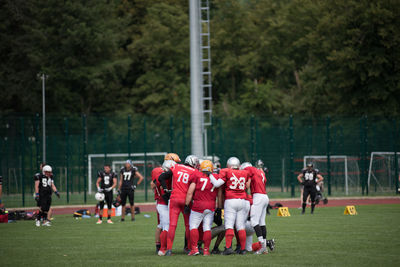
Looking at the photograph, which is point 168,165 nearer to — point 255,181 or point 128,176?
point 255,181

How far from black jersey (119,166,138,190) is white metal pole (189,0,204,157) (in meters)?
7.12

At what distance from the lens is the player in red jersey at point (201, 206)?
584 inches

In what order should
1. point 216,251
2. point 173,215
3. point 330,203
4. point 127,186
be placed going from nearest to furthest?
point 173,215
point 216,251
point 127,186
point 330,203

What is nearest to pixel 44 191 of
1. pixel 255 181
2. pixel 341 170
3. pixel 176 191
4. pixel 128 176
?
pixel 128 176

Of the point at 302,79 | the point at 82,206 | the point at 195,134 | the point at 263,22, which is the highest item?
the point at 263,22

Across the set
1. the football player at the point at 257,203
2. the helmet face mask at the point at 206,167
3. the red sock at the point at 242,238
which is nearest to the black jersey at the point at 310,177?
the football player at the point at 257,203

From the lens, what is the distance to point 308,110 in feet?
182

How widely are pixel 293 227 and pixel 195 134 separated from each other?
12.6 meters

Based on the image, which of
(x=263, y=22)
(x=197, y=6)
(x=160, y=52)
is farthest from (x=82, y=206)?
(x=263, y=22)

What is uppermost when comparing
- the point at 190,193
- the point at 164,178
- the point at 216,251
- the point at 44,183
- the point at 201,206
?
the point at 164,178

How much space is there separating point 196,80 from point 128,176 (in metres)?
8.75

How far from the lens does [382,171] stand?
3888 centimetres

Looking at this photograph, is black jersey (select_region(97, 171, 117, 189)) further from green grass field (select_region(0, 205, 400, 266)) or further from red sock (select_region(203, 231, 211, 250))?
red sock (select_region(203, 231, 211, 250))

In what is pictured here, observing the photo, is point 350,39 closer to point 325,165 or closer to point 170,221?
point 325,165
